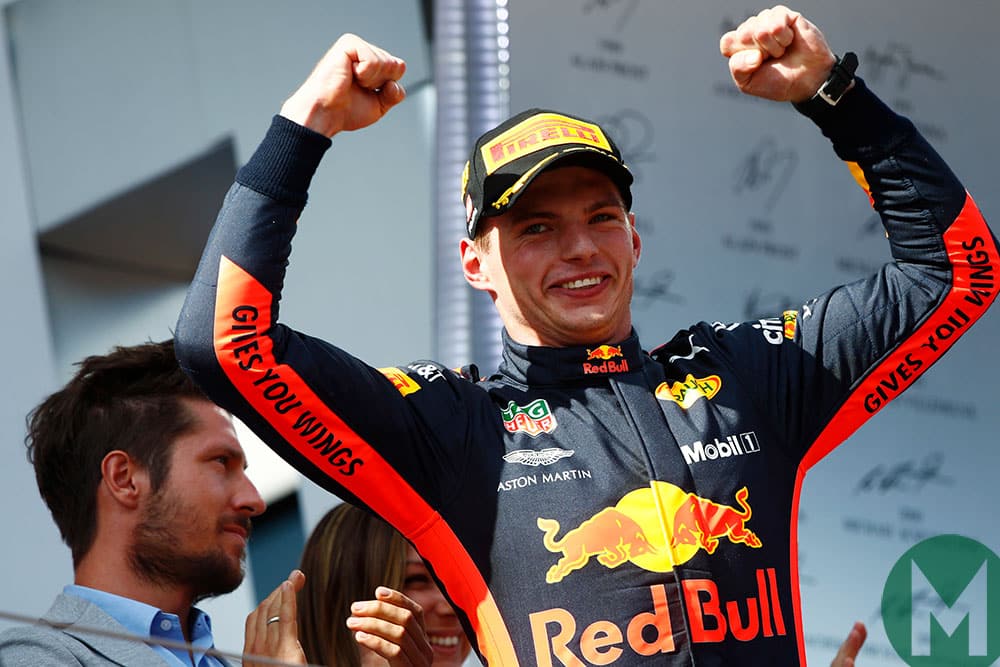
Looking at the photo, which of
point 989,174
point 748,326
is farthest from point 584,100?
point 748,326

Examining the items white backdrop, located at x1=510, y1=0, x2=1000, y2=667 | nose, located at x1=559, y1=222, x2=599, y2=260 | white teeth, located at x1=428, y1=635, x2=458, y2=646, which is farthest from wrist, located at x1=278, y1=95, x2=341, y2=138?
white backdrop, located at x1=510, y1=0, x2=1000, y2=667

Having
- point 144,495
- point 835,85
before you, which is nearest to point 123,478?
point 144,495

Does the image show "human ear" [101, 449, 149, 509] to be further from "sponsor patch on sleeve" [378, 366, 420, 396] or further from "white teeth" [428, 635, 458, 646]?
"white teeth" [428, 635, 458, 646]

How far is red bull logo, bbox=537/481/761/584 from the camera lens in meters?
1.38

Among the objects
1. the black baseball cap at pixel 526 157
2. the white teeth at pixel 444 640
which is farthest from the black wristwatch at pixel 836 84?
the white teeth at pixel 444 640

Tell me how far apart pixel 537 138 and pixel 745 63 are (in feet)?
0.83

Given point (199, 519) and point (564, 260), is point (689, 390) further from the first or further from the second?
point (199, 519)

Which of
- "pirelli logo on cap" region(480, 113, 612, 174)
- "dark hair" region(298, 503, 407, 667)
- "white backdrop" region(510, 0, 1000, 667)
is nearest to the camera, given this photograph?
"pirelli logo on cap" region(480, 113, 612, 174)

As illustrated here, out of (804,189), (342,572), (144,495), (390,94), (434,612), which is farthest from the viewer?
(804,189)

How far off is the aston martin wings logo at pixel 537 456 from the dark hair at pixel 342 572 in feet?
1.93

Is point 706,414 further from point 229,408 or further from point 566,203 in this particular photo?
point 229,408

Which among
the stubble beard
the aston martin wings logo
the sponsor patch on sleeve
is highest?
the sponsor patch on sleeve

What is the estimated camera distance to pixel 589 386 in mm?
1533

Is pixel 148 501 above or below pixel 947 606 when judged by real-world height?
above
